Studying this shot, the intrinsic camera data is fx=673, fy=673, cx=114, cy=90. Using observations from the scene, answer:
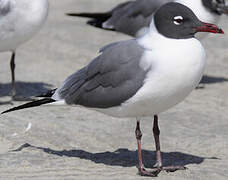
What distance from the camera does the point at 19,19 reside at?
787 centimetres

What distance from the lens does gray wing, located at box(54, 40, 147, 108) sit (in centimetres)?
552

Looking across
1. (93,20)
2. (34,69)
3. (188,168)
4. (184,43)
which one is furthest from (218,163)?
(93,20)

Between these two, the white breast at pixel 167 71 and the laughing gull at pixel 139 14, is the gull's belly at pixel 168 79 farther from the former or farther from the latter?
the laughing gull at pixel 139 14

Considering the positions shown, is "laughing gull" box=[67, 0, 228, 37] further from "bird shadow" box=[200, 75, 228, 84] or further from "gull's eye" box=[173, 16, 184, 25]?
"gull's eye" box=[173, 16, 184, 25]

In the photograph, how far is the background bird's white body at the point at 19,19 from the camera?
7.84 metres

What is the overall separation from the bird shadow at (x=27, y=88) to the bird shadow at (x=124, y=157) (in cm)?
233

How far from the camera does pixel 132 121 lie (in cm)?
744

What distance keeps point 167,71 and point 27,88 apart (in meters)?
3.84

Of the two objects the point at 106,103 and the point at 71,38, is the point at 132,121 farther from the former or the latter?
the point at 71,38

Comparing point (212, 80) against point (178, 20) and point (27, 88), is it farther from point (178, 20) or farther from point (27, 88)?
point (178, 20)

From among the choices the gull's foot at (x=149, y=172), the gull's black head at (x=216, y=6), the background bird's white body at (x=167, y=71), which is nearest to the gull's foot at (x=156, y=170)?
the gull's foot at (x=149, y=172)

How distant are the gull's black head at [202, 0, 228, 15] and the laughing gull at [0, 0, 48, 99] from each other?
87.3 inches

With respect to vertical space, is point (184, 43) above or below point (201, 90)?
above

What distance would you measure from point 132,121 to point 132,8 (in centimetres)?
287
